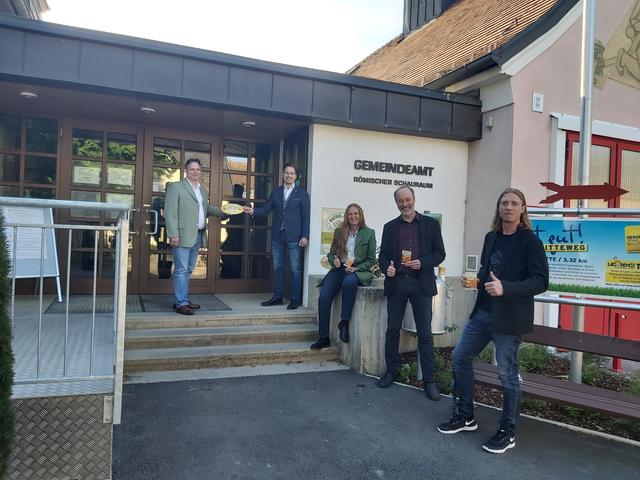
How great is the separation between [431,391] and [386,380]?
453 millimetres

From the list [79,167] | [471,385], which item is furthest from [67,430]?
[79,167]

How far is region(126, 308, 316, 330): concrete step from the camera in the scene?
195 inches

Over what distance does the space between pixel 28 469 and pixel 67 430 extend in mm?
268

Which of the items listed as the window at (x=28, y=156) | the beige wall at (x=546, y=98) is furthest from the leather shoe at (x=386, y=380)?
the window at (x=28, y=156)

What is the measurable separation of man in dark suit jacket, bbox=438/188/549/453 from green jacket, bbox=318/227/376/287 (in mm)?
1639

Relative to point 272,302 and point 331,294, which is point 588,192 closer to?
point 331,294

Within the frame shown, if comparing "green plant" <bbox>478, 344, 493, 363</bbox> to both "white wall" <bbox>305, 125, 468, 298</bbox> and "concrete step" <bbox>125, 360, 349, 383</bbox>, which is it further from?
"white wall" <bbox>305, 125, 468, 298</bbox>

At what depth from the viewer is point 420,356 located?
4371 millimetres

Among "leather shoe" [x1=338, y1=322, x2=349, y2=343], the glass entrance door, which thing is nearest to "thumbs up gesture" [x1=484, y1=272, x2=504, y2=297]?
"leather shoe" [x1=338, y1=322, x2=349, y2=343]

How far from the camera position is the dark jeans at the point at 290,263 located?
592 centimetres

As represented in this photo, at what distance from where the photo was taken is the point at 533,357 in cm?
530

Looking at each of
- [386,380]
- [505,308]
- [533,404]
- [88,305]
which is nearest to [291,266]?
[386,380]

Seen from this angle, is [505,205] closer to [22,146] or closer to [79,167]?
[79,167]

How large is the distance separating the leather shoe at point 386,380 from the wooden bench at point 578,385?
0.84m
